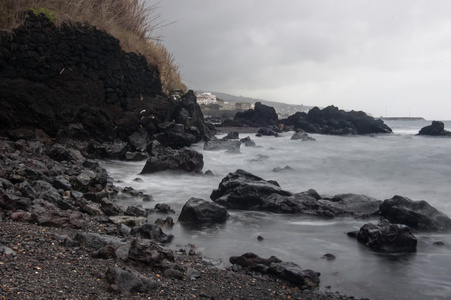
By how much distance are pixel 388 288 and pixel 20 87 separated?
372 inches

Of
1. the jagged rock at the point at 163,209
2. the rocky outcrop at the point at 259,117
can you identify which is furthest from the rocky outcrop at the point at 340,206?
the rocky outcrop at the point at 259,117

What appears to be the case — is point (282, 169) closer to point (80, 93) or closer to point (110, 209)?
point (80, 93)

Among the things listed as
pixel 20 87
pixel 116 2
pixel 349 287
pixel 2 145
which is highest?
pixel 116 2

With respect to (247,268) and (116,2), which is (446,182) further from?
(116,2)

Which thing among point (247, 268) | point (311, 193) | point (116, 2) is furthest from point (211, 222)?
point (116, 2)

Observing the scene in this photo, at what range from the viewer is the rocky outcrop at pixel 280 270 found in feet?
11.8

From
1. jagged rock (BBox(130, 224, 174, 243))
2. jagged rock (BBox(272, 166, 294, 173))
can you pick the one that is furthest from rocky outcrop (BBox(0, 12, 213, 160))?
jagged rock (BBox(130, 224, 174, 243))

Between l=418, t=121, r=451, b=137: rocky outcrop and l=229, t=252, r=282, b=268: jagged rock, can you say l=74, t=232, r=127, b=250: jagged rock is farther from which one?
l=418, t=121, r=451, b=137: rocky outcrop

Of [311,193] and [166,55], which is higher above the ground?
[166,55]

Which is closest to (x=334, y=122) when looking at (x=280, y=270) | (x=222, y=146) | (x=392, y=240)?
(x=222, y=146)

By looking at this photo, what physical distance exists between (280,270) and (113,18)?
13.1 m

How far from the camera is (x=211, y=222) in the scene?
566 centimetres

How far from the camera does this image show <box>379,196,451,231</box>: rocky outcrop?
18.6ft

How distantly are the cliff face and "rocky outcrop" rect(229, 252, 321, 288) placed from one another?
7.75 m
